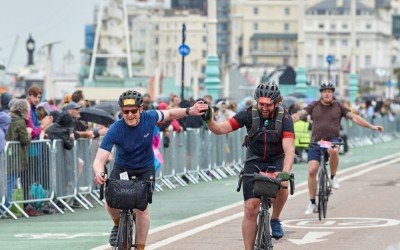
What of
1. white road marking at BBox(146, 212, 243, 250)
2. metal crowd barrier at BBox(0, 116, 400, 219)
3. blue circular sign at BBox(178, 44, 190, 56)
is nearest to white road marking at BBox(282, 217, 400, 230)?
white road marking at BBox(146, 212, 243, 250)

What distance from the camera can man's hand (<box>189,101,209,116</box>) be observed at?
15.7m

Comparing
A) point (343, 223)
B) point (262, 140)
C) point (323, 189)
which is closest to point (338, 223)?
point (343, 223)

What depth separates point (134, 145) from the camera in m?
15.9

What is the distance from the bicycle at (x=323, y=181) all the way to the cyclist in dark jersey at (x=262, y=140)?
5.49m

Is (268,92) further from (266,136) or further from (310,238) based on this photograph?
(310,238)

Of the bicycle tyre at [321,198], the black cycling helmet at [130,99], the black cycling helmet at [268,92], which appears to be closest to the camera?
the black cycling helmet at [130,99]

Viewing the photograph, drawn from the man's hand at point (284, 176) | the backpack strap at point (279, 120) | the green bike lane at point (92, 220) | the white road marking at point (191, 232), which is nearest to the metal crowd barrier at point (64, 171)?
the green bike lane at point (92, 220)

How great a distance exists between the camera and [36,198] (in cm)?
2392

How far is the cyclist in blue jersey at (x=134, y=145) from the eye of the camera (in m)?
15.8

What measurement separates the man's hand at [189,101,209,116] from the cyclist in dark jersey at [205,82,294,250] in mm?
128

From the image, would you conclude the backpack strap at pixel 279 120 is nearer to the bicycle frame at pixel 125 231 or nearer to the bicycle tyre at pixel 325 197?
the bicycle frame at pixel 125 231

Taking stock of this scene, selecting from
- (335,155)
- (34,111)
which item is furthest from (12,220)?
(335,155)

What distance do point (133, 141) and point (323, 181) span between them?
23.1ft

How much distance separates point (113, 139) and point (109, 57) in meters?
168
